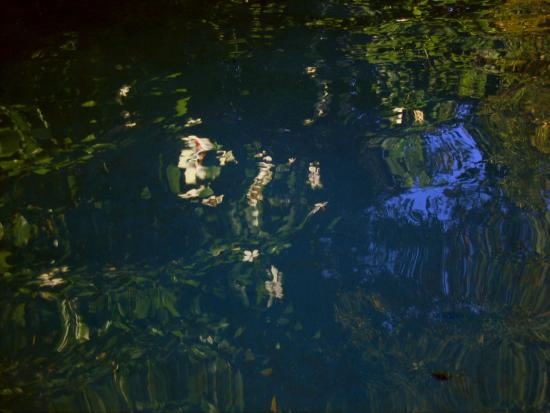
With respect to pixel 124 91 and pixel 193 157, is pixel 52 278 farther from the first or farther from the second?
pixel 124 91

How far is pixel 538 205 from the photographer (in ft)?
4.93

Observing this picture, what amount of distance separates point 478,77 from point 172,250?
1.48 meters

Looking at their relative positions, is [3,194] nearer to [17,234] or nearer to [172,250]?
[17,234]

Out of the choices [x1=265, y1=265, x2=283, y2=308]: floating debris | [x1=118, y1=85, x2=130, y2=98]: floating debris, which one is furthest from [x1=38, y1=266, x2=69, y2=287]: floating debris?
[x1=118, y1=85, x2=130, y2=98]: floating debris

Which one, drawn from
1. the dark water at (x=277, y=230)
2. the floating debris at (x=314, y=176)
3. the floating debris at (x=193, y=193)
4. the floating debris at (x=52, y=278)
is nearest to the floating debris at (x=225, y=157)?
the dark water at (x=277, y=230)

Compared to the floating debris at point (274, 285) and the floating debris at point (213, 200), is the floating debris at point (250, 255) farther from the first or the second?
the floating debris at point (213, 200)

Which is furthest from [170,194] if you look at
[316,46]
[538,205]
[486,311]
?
[316,46]

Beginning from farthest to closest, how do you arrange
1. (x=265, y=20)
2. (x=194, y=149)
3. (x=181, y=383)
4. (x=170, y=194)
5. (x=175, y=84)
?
(x=265, y=20) → (x=175, y=84) → (x=194, y=149) → (x=170, y=194) → (x=181, y=383)

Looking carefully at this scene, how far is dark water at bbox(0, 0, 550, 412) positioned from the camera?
43.6 inches

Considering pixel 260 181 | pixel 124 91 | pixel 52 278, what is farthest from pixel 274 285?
pixel 124 91

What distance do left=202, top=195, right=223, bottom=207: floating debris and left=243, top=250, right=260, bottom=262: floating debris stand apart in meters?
0.21

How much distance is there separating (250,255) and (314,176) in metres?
0.36

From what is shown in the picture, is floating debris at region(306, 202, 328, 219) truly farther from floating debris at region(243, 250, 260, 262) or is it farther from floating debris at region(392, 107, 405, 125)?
floating debris at region(392, 107, 405, 125)

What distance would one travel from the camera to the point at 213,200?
1.58 meters
